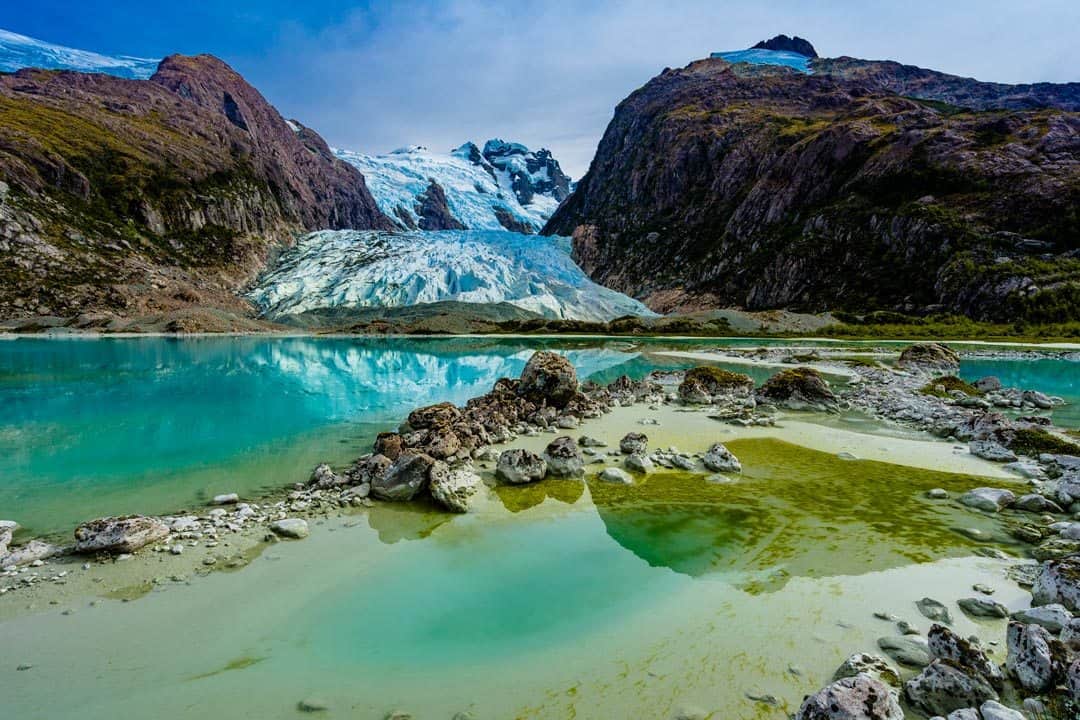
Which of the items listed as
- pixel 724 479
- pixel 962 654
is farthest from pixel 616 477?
pixel 962 654

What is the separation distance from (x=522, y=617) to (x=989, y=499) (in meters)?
10.0

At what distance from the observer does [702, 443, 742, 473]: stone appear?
544 inches

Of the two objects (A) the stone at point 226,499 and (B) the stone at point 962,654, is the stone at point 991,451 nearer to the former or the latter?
(B) the stone at point 962,654

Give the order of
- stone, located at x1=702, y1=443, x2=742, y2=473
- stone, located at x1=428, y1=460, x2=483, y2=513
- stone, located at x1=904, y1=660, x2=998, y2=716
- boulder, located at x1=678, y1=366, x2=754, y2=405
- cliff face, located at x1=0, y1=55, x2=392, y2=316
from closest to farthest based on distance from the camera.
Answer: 1. stone, located at x1=904, y1=660, x2=998, y2=716
2. stone, located at x1=428, y1=460, x2=483, y2=513
3. stone, located at x1=702, y1=443, x2=742, y2=473
4. boulder, located at x1=678, y1=366, x2=754, y2=405
5. cliff face, located at x1=0, y1=55, x2=392, y2=316

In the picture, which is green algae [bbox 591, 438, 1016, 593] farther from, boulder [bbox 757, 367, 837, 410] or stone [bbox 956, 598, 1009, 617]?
boulder [bbox 757, 367, 837, 410]

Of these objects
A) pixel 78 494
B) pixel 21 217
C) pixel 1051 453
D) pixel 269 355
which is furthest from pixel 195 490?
pixel 21 217

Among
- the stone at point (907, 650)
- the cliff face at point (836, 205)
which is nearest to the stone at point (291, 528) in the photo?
the stone at point (907, 650)

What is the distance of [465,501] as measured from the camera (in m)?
11.8

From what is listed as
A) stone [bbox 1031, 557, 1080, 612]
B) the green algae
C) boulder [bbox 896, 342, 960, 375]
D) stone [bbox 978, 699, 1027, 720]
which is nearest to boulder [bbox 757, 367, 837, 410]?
the green algae

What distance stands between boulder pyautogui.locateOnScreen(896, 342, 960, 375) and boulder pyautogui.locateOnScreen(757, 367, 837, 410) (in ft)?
66.3

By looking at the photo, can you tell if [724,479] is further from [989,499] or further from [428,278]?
[428,278]

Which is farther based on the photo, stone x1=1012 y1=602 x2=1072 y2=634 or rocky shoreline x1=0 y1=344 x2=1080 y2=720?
stone x1=1012 y1=602 x2=1072 y2=634

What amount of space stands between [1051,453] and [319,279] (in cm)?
14548

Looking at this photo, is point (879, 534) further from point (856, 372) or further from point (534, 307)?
point (534, 307)
